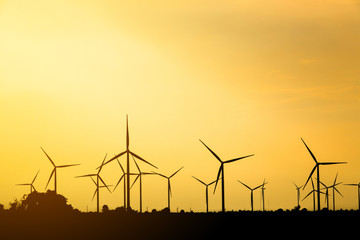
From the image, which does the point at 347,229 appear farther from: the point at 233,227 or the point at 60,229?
the point at 60,229

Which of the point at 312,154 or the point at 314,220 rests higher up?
the point at 312,154

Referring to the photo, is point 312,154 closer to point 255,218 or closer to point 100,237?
point 255,218

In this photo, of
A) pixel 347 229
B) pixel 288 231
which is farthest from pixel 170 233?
pixel 347 229

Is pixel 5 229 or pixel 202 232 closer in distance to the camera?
pixel 202 232

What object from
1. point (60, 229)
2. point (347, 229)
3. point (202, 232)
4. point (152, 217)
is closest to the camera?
point (347, 229)

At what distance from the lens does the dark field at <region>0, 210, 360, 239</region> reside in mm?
153038

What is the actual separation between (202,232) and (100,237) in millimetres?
21749

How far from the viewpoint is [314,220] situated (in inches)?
6373

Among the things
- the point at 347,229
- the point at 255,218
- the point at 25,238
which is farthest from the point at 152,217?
the point at 347,229

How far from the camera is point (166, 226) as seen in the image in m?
171

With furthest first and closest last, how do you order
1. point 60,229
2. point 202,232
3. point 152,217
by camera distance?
point 152,217 < point 60,229 < point 202,232

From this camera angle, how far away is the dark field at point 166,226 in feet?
502

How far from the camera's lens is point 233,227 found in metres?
166

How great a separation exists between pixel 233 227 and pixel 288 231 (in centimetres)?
1780
